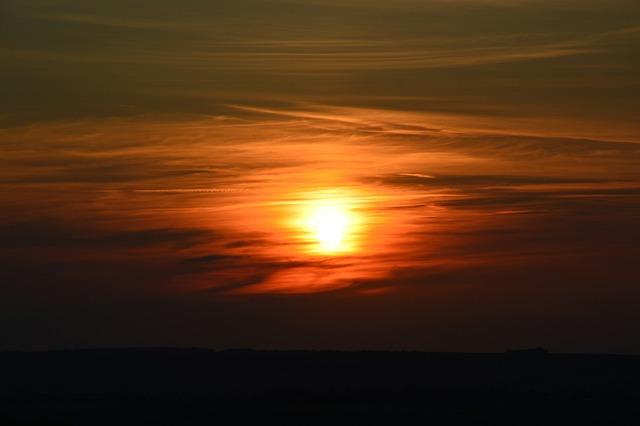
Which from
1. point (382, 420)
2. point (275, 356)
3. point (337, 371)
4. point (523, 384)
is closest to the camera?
point (382, 420)

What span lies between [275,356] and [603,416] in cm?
2306

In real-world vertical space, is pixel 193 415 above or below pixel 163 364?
below

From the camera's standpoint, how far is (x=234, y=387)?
5306cm

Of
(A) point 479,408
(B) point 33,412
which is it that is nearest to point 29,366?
(B) point 33,412

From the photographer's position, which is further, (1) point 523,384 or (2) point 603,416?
(1) point 523,384

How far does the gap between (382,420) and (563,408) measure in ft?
22.0

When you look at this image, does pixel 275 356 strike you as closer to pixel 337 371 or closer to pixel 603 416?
pixel 337 371

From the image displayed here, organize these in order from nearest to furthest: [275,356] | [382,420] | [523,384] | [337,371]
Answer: [382,420]
[523,384]
[337,371]
[275,356]

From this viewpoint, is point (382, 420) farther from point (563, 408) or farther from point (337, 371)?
point (337, 371)

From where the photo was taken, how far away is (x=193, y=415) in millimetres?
41781

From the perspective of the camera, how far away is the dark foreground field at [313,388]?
41250mm

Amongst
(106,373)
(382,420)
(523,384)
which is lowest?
(382,420)

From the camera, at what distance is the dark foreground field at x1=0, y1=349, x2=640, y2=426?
41.2 meters

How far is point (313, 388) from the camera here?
5050cm
